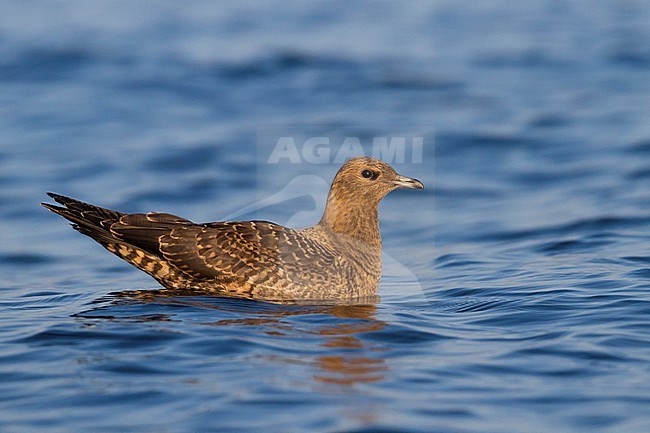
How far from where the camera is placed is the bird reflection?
6.96 metres

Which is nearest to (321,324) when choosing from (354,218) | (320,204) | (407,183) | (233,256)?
(233,256)

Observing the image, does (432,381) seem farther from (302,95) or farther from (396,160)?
(302,95)

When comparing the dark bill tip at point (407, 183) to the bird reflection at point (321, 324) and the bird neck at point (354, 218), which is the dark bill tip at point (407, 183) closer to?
the bird neck at point (354, 218)

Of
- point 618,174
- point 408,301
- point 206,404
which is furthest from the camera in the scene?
point 618,174

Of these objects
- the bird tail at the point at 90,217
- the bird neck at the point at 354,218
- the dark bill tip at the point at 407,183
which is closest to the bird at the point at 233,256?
the bird tail at the point at 90,217

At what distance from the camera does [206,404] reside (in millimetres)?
6324

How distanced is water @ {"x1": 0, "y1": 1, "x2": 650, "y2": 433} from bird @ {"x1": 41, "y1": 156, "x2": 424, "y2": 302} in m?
0.27

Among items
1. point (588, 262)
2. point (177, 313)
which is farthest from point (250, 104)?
point (177, 313)

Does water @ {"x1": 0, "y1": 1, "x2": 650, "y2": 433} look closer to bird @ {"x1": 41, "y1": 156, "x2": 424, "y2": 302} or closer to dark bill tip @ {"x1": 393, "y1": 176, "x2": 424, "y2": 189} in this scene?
bird @ {"x1": 41, "y1": 156, "x2": 424, "y2": 302}

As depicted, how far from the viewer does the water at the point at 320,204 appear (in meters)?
6.55

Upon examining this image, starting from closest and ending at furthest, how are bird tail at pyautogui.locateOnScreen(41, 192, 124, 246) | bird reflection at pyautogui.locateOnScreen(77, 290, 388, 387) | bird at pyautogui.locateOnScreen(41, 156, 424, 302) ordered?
bird reflection at pyautogui.locateOnScreen(77, 290, 388, 387), bird at pyautogui.locateOnScreen(41, 156, 424, 302), bird tail at pyautogui.locateOnScreen(41, 192, 124, 246)

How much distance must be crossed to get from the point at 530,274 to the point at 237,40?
1200 centimetres

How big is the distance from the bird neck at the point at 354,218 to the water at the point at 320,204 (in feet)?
1.85

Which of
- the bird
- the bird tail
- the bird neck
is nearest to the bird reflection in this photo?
the bird
